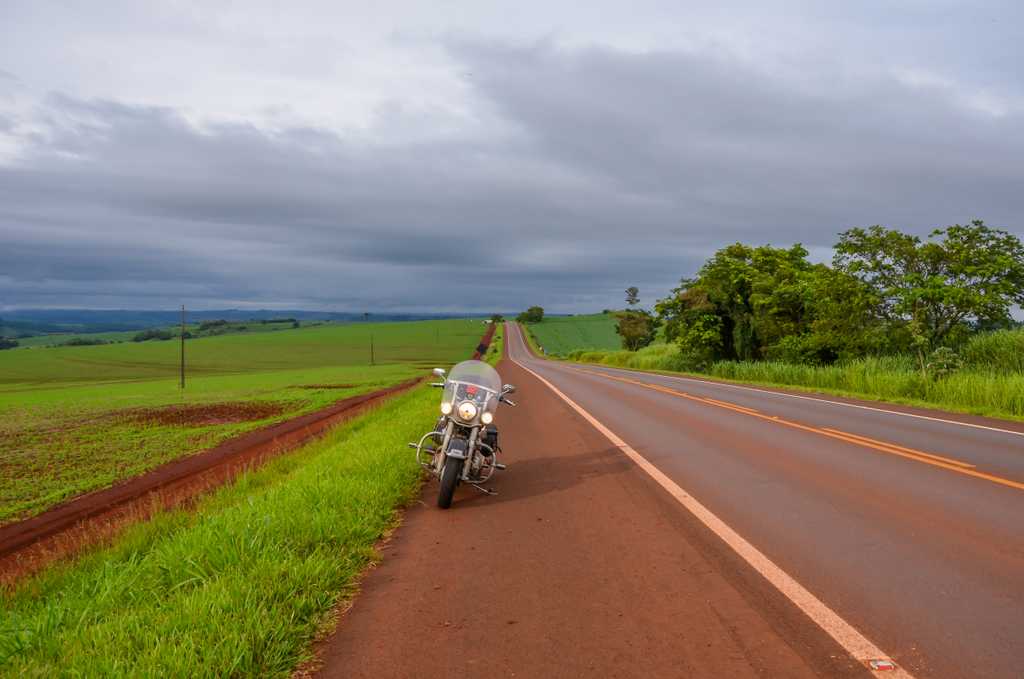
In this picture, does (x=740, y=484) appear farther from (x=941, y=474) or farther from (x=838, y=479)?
(x=941, y=474)

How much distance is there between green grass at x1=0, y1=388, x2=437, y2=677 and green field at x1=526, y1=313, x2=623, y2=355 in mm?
102958

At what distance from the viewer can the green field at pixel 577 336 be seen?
124 metres

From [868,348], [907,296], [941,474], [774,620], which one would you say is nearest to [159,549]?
[774,620]

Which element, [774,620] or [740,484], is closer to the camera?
[774,620]

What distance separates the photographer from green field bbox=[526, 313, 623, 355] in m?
124

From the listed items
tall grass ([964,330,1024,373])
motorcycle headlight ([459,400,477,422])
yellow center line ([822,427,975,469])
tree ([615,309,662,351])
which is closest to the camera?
motorcycle headlight ([459,400,477,422])

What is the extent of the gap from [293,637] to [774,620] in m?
2.77

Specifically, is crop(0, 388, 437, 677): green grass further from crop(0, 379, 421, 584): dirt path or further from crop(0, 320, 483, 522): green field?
crop(0, 320, 483, 522): green field

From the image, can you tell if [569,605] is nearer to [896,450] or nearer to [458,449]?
[458,449]

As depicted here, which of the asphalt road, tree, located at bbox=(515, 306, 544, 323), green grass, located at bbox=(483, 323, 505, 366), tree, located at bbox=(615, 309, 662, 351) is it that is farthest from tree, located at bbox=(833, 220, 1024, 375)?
tree, located at bbox=(515, 306, 544, 323)

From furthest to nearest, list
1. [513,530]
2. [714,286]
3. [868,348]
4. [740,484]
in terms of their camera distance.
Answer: [714,286]
[868,348]
[740,484]
[513,530]

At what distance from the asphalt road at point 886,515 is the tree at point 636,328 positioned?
76.2m

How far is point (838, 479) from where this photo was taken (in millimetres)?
7395

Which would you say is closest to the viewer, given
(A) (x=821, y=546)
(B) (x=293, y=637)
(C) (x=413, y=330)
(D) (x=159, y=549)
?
(B) (x=293, y=637)
